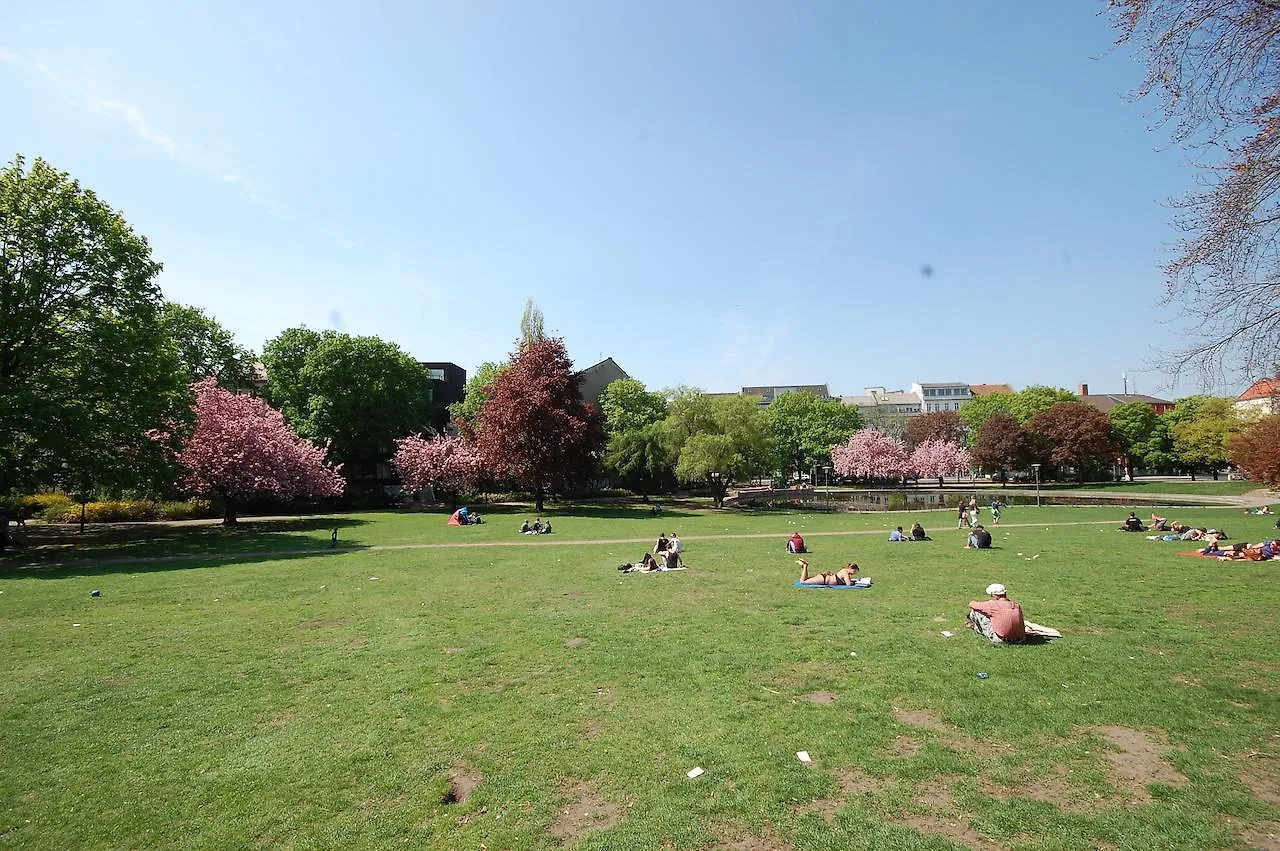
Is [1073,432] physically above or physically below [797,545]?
above

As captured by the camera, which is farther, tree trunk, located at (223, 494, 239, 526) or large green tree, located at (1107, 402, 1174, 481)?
large green tree, located at (1107, 402, 1174, 481)

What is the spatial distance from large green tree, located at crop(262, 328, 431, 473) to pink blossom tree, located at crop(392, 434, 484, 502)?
503cm

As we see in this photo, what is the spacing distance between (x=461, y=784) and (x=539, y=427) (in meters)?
39.5

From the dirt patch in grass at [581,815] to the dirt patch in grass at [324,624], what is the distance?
840 centimetres

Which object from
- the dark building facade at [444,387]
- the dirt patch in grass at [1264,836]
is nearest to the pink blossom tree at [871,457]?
the dark building facade at [444,387]

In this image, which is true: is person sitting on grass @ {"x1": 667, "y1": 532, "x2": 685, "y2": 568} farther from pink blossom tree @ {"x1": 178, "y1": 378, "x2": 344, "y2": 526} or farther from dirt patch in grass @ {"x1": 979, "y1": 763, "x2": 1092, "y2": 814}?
pink blossom tree @ {"x1": 178, "y1": 378, "x2": 344, "y2": 526}

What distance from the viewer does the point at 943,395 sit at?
153 metres

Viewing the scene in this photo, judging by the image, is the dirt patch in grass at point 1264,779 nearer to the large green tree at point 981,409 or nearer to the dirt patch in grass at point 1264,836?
the dirt patch in grass at point 1264,836

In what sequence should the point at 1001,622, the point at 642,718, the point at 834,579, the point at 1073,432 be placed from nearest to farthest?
the point at 642,718, the point at 1001,622, the point at 834,579, the point at 1073,432

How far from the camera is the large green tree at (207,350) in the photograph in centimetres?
5003

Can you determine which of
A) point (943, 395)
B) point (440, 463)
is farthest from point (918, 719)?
point (943, 395)

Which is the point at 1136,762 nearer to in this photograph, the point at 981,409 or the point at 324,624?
the point at 324,624

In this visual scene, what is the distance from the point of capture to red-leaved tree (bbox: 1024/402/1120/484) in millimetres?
71312

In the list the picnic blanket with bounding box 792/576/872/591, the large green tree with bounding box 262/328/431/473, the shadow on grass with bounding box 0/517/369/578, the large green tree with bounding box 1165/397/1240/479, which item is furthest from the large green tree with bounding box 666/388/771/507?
the large green tree with bounding box 1165/397/1240/479
